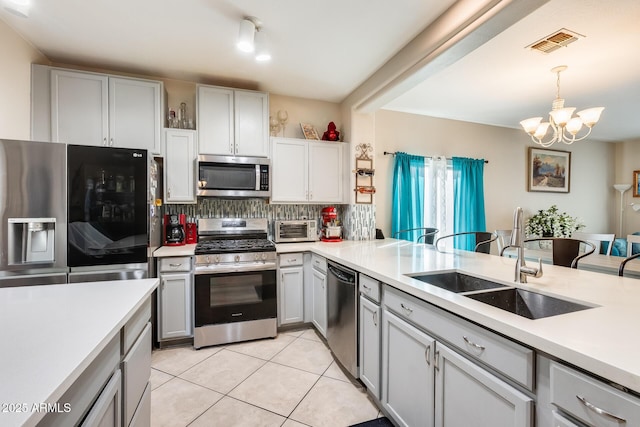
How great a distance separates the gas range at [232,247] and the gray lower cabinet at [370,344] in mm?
1175

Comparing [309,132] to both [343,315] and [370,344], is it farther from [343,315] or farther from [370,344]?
[370,344]

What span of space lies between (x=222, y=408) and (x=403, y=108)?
13.1 ft

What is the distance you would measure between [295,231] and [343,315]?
1.36 m

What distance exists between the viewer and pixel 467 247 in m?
4.47

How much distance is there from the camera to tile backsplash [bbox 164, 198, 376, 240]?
3.27 meters

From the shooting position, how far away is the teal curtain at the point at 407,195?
13.2ft

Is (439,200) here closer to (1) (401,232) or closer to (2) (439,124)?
(1) (401,232)

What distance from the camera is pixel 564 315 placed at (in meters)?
1.07

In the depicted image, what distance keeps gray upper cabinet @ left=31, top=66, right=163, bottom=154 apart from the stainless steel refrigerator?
0.69 meters

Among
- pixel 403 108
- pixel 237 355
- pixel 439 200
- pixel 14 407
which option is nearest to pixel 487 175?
pixel 439 200

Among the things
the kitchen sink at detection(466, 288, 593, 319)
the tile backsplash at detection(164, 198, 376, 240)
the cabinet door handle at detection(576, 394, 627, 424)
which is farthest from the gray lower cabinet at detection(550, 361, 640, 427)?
the tile backsplash at detection(164, 198, 376, 240)

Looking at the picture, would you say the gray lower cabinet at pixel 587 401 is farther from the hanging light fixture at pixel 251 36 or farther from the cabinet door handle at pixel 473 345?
the hanging light fixture at pixel 251 36

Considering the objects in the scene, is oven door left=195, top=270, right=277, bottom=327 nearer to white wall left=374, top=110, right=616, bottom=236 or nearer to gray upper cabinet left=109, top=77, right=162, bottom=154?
gray upper cabinet left=109, top=77, right=162, bottom=154

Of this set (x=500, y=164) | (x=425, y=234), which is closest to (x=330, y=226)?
(x=425, y=234)
